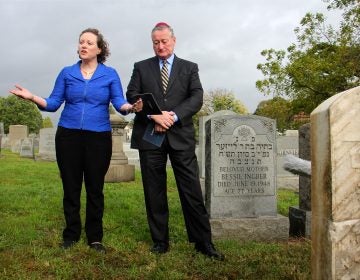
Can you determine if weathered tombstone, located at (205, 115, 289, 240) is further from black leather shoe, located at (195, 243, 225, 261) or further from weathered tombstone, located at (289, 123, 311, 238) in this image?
black leather shoe, located at (195, 243, 225, 261)

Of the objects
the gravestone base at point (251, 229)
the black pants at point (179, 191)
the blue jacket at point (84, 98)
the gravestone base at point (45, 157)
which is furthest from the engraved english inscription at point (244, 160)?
the gravestone base at point (45, 157)

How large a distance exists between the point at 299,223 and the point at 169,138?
8.60 ft

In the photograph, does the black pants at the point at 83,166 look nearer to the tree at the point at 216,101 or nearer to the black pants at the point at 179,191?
the black pants at the point at 179,191

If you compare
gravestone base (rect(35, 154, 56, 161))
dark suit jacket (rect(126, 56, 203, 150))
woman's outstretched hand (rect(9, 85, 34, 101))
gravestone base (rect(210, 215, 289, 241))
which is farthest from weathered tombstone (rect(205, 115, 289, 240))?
gravestone base (rect(35, 154, 56, 161))

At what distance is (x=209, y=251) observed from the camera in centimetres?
401

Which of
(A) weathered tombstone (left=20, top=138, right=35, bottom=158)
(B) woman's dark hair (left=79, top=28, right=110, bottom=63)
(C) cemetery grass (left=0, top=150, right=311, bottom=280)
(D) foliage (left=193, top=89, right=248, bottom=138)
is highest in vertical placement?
(D) foliage (left=193, top=89, right=248, bottom=138)

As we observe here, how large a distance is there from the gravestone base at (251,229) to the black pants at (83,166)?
1.59m

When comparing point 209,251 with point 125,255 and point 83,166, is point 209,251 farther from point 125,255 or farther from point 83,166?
point 83,166

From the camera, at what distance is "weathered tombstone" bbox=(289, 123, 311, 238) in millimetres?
5568

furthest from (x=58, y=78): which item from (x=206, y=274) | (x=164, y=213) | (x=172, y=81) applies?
(x=206, y=274)

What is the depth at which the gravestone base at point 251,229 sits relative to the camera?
16.8 feet

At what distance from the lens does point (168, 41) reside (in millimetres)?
4066

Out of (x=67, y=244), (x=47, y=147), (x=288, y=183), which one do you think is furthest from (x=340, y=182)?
(x=47, y=147)

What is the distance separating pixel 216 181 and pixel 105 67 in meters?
2.11
